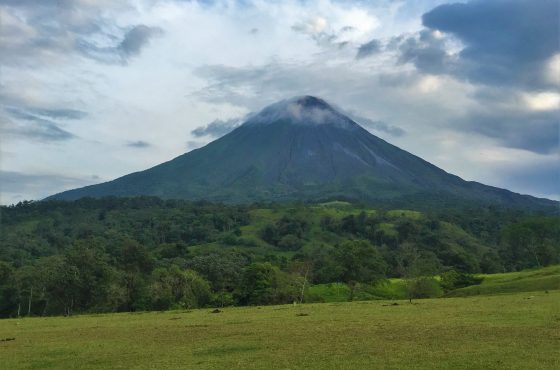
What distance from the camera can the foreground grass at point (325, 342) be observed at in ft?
54.7

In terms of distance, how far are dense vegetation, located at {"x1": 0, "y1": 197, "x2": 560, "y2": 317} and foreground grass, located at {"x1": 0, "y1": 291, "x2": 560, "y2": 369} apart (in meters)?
31.4

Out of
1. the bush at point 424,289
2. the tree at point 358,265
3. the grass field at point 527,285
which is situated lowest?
the bush at point 424,289

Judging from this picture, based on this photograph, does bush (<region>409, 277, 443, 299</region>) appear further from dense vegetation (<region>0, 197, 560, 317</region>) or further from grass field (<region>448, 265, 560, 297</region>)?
grass field (<region>448, 265, 560, 297</region>)

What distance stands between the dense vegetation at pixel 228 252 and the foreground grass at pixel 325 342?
31.4 m

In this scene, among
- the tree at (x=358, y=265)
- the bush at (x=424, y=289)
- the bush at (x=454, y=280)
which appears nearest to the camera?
the bush at (x=424, y=289)

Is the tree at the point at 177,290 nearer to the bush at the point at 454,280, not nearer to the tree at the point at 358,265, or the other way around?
the tree at the point at 358,265

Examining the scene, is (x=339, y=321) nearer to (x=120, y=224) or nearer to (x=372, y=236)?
(x=372, y=236)

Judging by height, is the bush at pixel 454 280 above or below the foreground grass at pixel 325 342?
below

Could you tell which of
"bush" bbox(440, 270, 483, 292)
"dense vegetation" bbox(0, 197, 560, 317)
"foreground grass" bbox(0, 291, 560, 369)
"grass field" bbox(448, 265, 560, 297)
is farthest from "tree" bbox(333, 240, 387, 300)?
"foreground grass" bbox(0, 291, 560, 369)

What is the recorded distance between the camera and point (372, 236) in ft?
456

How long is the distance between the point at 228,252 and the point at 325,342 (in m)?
81.9

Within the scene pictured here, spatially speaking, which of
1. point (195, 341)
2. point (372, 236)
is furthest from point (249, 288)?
point (372, 236)

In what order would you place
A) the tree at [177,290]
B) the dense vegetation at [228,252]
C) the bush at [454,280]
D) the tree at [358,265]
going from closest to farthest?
the tree at [177,290] < the dense vegetation at [228,252] < the bush at [454,280] < the tree at [358,265]

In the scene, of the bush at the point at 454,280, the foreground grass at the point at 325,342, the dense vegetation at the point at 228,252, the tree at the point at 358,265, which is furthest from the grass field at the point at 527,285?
the tree at the point at 358,265
